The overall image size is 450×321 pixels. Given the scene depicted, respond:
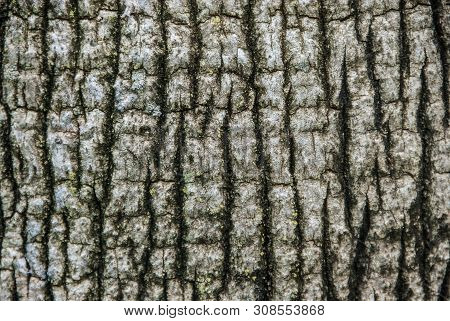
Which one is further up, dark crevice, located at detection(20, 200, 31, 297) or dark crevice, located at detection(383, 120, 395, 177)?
dark crevice, located at detection(383, 120, 395, 177)

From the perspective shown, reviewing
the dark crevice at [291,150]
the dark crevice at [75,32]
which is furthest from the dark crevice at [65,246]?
the dark crevice at [291,150]

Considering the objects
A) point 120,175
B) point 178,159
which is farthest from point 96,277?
point 178,159

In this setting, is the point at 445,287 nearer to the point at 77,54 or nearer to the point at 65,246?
the point at 65,246

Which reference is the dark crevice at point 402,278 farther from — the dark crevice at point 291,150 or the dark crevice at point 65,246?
the dark crevice at point 65,246

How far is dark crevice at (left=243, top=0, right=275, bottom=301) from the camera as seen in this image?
64.7 inches

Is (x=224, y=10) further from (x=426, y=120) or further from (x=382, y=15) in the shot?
(x=426, y=120)

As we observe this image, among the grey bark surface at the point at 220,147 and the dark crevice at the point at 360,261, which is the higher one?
the grey bark surface at the point at 220,147

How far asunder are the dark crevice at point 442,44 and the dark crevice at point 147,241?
1.13 meters

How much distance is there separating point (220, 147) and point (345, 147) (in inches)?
18.3

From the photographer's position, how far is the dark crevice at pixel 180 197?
1.63 m

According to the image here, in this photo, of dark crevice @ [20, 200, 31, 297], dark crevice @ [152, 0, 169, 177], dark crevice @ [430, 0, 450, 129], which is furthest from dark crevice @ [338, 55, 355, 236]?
dark crevice @ [20, 200, 31, 297]

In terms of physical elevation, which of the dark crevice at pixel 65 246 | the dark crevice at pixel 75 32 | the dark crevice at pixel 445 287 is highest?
the dark crevice at pixel 75 32

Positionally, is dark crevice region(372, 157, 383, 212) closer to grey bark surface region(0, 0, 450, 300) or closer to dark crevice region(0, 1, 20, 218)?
grey bark surface region(0, 0, 450, 300)
